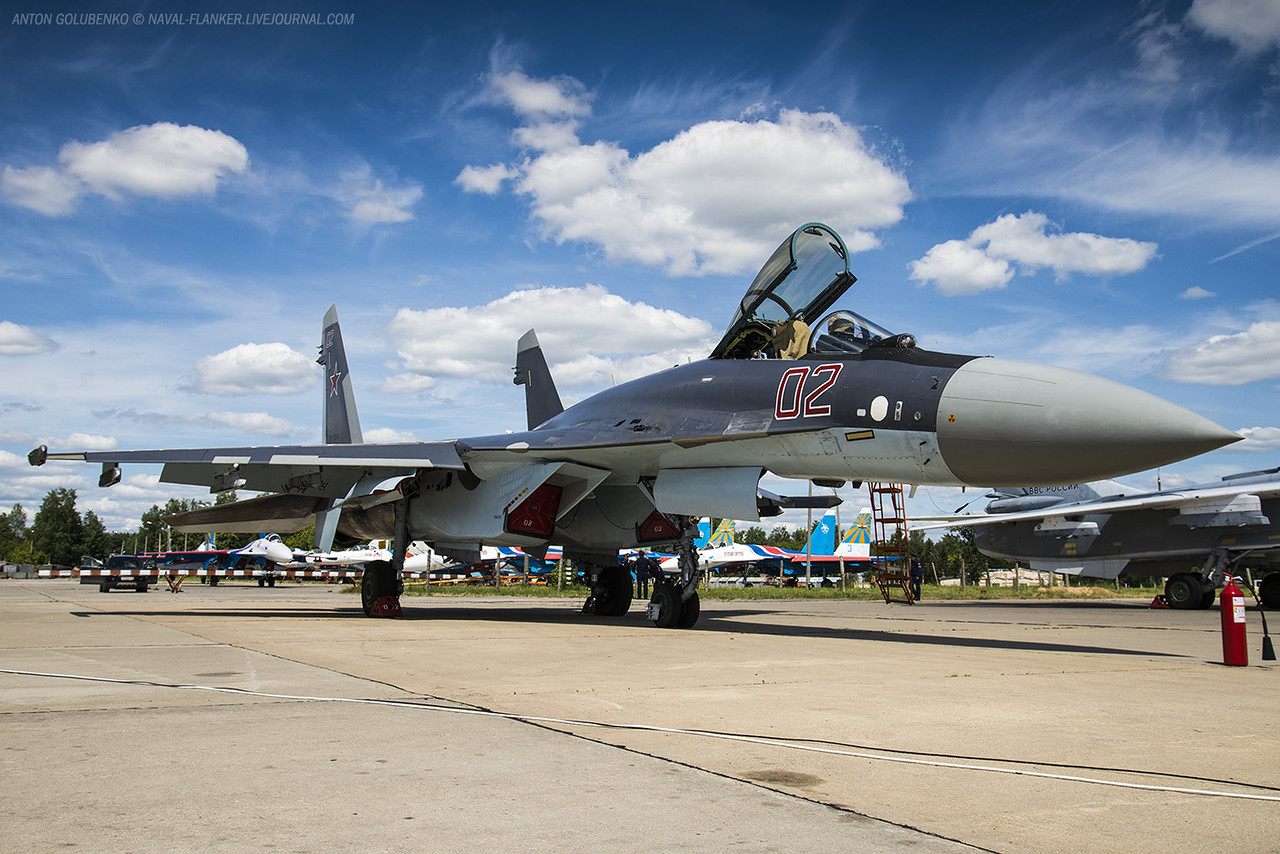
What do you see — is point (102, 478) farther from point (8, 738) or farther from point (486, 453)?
point (8, 738)

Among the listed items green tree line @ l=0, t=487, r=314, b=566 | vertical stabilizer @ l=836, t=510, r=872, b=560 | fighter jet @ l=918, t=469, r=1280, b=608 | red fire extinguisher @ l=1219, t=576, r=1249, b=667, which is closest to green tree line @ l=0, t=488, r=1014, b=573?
green tree line @ l=0, t=487, r=314, b=566

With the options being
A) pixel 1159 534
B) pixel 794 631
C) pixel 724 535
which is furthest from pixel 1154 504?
pixel 724 535

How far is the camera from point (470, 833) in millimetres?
2543

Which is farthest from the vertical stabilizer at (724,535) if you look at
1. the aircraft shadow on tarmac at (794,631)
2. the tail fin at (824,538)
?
the aircraft shadow on tarmac at (794,631)

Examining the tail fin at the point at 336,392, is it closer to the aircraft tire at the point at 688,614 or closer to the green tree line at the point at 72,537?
the aircraft tire at the point at 688,614

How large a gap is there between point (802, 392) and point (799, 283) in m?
1.89

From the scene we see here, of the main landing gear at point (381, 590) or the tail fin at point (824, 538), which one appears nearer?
the main landing gear at point (381, 590)

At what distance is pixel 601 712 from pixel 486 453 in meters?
7.43

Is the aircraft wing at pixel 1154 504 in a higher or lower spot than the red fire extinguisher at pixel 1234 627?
higher

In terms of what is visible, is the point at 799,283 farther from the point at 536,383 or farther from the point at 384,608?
the point at 536,383

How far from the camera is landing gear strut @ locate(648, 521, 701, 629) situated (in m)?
10.5

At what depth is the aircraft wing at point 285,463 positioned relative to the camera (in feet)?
38.0

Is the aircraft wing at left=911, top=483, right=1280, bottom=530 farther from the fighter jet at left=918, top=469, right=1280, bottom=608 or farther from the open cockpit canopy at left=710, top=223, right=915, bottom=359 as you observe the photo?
the open cockpit canopy at left=710, top=223, right=915, bottom=359

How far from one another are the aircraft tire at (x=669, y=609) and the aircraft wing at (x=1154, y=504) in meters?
13.6
